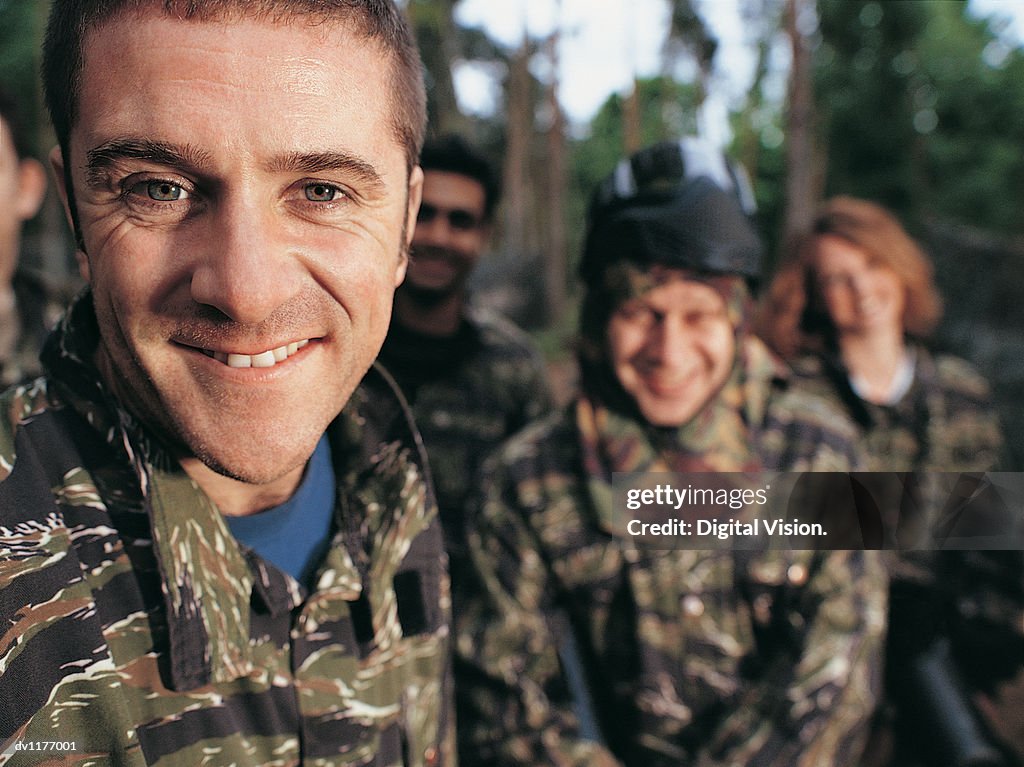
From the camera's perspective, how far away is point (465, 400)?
8.83ft

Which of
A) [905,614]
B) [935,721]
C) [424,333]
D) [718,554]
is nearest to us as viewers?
[718,554]

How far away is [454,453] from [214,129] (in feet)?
6.03

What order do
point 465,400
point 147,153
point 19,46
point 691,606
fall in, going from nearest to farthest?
point 147,153, point 691,606, point 465,400, point 19,46

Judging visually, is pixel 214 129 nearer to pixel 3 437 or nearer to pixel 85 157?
pixel 85 157

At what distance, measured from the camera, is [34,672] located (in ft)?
2.73

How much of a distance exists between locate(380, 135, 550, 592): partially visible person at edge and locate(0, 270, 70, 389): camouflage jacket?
3.66 feet

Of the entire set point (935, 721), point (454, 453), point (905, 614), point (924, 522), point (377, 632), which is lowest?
point (935, 721)

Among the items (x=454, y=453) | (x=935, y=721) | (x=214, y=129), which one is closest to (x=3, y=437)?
(x=214, y=129)

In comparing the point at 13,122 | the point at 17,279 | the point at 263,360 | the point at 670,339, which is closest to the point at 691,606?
the point at 670,339

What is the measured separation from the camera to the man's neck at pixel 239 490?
1059 millimetres

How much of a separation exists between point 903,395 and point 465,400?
1.64 metres

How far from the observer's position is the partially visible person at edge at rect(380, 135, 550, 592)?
2580 mm

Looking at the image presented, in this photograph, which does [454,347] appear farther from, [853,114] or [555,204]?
[853,114]

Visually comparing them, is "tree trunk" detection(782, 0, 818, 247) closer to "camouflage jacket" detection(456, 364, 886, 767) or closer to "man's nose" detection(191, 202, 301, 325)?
"camouflage jacket" detection(456, 364, 886, 767)
